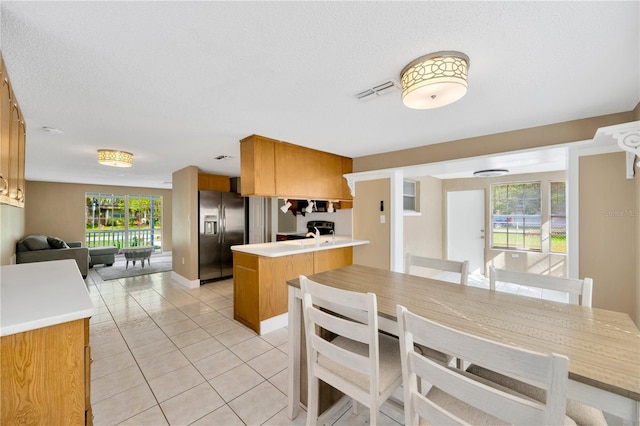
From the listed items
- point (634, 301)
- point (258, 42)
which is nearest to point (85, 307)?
point (258, 42)

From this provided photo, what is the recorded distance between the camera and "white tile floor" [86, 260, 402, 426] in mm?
1739

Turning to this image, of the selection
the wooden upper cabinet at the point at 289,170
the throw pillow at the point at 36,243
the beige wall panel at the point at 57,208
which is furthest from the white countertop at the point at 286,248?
the beige wall panel at the point at 57,208

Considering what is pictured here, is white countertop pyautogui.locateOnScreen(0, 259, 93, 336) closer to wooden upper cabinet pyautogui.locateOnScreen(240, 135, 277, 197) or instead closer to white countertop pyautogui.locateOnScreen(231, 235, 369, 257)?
white countertop pyautogui.locateOnScreen(231, 235, 369, 257)

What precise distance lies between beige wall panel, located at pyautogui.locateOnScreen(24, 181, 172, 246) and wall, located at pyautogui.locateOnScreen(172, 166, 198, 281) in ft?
15.2

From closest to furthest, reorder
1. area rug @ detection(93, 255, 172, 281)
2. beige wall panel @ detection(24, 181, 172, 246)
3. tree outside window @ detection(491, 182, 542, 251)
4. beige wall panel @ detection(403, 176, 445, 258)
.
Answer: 1. beige wall panel @ detection(403, 176, 445, 258)
2. tree outside window @ detection(491, 182, 542, 251)
3. area rug @ detection(93, 255, 172, 281)
4. beige wall panel @ detection(24, 181, 172, 246)

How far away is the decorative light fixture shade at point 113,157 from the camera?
128 inches

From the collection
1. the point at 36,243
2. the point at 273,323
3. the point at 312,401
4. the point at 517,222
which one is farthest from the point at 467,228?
the point at 36,243

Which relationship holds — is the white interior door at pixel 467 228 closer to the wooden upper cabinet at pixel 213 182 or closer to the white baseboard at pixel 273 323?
the white baseboard at pixel 273 323

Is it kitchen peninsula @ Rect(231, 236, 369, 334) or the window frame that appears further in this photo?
the window frame

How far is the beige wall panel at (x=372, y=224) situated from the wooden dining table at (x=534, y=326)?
1887 millimetres

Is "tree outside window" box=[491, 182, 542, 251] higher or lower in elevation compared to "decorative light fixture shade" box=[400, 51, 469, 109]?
lower

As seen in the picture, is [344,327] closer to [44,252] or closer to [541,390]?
[541,390]

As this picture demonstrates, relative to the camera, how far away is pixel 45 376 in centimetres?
111

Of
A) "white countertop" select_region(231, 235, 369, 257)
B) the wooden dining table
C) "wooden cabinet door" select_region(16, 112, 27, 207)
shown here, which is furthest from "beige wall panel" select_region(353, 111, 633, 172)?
"wooden cabinet door" select_region(16, 112, 27, 207)
